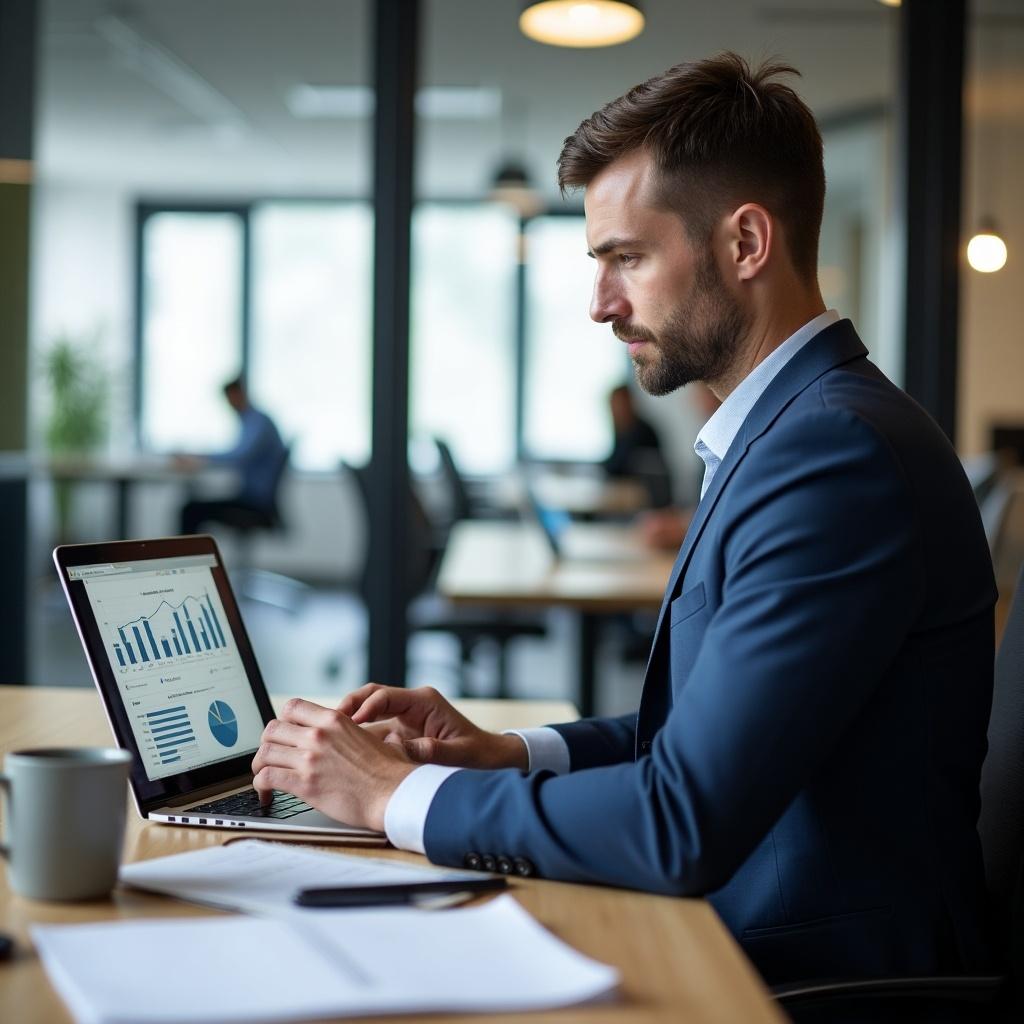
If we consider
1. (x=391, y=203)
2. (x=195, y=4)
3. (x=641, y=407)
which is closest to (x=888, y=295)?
(x=391, y=203)

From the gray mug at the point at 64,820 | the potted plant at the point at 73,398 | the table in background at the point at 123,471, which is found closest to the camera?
the gray mug at the point at 64,820

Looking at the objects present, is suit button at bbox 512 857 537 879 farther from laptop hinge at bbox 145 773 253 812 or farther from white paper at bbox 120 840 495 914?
laptop hinge at bbox 145 773 253 812

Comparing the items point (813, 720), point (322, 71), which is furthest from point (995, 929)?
point (322, 71)

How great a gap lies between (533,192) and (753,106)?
6494mm

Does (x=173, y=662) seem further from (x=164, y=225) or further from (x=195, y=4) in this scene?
(x=164, y=225)

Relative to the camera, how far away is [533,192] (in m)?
7.64

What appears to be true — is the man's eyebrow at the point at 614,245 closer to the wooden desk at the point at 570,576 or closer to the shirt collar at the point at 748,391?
the shirt collar at the point at 748,391

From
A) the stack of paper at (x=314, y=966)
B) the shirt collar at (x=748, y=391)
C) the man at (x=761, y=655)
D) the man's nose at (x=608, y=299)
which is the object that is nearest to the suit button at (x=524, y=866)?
the man at (x=761, y=655)

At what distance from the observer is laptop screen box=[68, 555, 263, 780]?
47.9 inches

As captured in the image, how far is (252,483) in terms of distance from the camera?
24.4 feet

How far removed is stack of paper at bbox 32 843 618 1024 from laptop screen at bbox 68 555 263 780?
1.17 feet

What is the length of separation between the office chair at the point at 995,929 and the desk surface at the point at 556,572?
165 centimetres

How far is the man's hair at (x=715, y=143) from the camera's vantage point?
50.7 inches

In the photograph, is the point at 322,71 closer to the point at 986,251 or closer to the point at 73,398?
the point at 73,398
